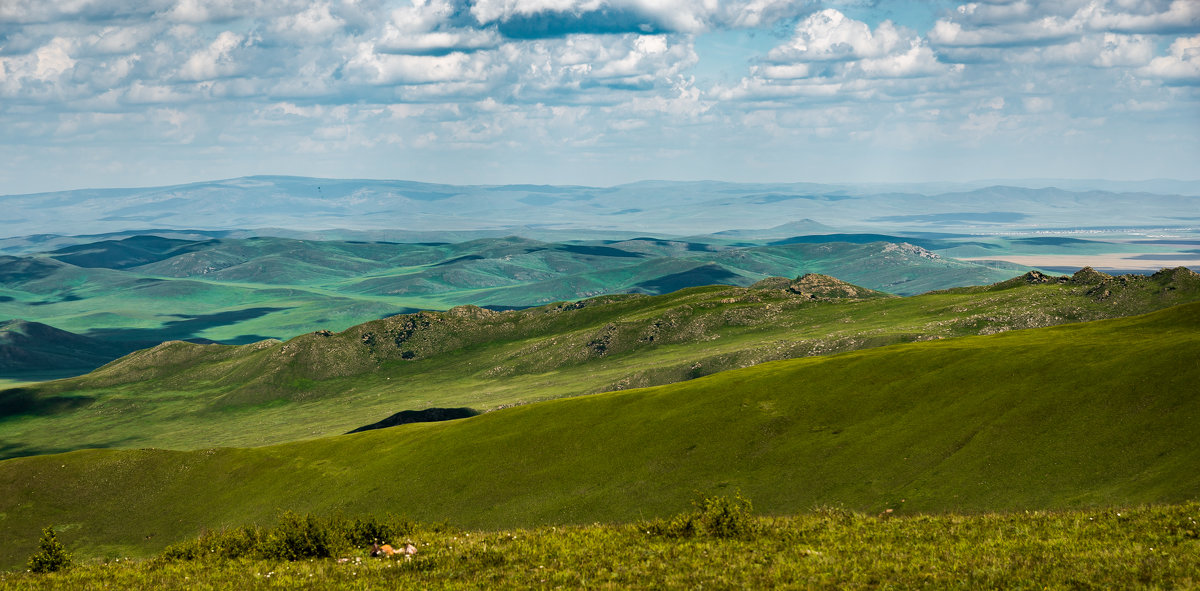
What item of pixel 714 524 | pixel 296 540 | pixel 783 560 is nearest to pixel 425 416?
pixel 296 540

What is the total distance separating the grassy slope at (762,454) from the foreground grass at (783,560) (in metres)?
14.5

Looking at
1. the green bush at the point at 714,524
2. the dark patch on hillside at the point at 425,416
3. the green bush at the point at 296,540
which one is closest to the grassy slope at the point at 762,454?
the green bush at the point at 714,524

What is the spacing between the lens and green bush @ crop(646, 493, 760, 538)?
123 ft

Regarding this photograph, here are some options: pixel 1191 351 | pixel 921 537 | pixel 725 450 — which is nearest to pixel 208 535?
pixel 921 537

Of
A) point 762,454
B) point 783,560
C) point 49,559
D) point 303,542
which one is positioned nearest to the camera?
point 783,560

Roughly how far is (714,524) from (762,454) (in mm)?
29484

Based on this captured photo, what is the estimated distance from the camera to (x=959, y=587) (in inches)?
1108

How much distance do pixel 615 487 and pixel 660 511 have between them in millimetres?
6957

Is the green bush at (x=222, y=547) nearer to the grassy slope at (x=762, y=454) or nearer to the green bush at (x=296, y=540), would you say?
the green bush at (x=296, y=540)

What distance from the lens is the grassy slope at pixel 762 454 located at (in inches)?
2078

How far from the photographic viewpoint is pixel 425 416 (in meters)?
175

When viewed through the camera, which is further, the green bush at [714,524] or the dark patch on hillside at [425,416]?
the dark patch on hillside at [425,416]

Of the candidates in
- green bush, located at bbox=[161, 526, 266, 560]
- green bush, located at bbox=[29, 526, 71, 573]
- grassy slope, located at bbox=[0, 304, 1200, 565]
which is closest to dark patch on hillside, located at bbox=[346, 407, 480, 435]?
grassy slope, located at bbox=[0, 304, 1200, 565]

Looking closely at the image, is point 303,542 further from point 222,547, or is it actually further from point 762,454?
point 762,454
